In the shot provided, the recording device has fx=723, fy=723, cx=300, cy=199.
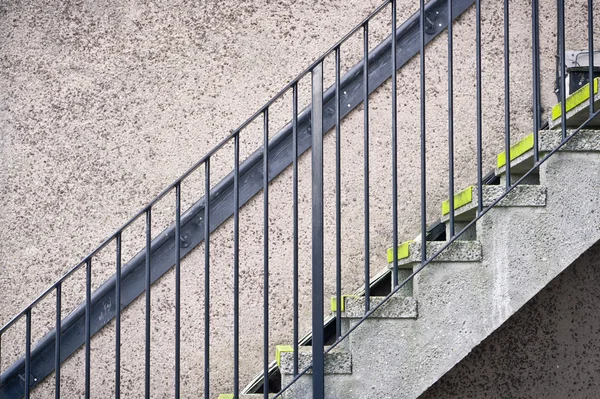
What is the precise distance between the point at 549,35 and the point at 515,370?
1673mm

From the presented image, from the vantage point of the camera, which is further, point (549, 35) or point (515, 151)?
point (549, 35)

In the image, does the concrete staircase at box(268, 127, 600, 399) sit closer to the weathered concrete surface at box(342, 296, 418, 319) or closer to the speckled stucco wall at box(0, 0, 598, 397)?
the weathered concrete surface at box(342, 296, 418, 319)

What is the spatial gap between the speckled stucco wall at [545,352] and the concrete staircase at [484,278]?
120 cm

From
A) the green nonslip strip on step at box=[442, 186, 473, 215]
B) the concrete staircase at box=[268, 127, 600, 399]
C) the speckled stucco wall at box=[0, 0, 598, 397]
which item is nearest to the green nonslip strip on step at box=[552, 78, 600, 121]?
the concrete staircase at box=[268, 127, 600, 399]

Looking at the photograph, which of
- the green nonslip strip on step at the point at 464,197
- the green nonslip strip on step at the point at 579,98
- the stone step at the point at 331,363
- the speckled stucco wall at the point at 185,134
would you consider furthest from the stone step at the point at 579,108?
the stone step at the point at 331,363

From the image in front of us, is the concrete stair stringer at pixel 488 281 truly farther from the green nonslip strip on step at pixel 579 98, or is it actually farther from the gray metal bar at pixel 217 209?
the gray metal bar at pixel 217 209

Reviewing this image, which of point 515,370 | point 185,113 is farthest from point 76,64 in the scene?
point 515,370

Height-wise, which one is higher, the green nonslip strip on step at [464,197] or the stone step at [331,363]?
the green nonslip strip on step at [464,197]

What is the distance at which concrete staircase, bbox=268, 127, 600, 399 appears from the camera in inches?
90.9

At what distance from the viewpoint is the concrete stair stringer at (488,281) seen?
231 cm

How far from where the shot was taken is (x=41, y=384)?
3346 millimetres

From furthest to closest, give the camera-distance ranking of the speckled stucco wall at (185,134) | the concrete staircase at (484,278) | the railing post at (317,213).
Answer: the speckled stucco wall at (185,134), the railing post at (317,213), the concrete staircase at (484,278)

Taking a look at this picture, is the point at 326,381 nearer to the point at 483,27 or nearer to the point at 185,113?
the point at 185,113

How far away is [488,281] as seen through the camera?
7.59 feet
